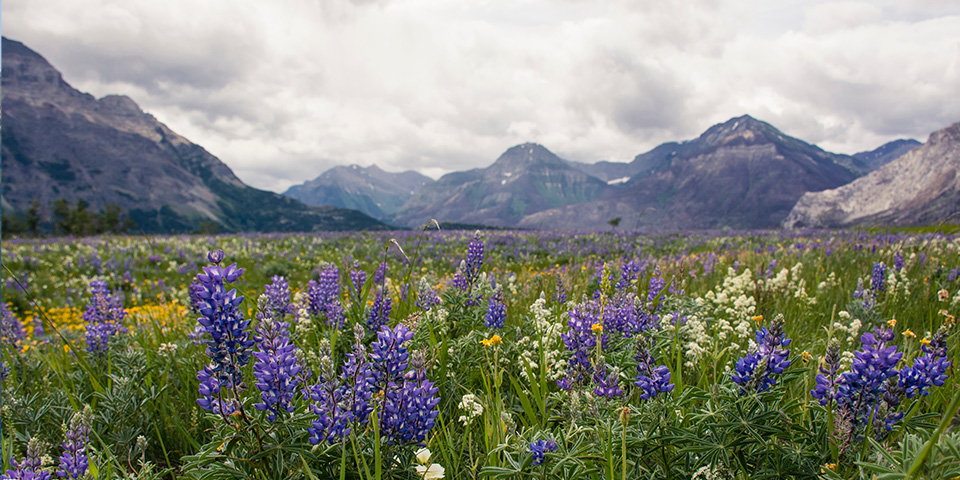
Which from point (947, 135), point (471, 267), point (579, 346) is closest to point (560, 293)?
point (471, 267)

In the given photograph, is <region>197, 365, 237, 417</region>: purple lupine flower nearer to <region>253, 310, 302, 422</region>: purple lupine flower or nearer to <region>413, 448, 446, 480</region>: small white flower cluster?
<region>253, 310, 302, 422</region>: purple lupine flower

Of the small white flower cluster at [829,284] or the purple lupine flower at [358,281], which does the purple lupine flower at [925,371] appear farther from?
the small white flower cluster at [829,284]

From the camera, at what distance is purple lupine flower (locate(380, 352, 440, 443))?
2.28 meters

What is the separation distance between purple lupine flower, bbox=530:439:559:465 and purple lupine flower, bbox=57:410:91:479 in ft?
7.57

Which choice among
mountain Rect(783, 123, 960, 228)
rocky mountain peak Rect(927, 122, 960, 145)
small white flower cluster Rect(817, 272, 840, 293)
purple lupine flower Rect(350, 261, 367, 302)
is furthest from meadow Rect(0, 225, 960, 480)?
rocky mountain peak Rect(927, 122, 960, 145)

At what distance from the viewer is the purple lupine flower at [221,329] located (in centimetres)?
199

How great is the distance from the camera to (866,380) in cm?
214

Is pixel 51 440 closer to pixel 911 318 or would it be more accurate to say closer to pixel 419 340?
pixel 419 340

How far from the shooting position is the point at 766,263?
9.09 meters

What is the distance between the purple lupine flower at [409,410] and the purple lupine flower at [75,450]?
61.6 inches

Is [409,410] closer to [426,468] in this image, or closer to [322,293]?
[426,468]

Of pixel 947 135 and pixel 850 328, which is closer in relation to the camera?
pixel 850 328

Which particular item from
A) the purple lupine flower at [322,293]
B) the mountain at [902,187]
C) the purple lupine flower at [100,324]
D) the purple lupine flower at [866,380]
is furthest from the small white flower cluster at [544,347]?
the mountain at [902,187]

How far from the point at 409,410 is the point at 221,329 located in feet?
3.17
